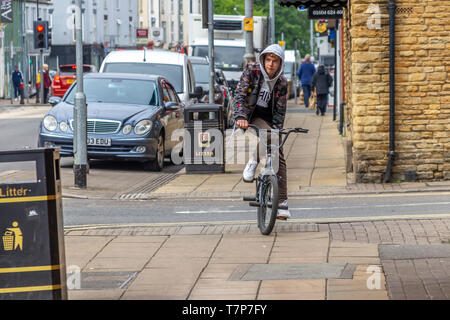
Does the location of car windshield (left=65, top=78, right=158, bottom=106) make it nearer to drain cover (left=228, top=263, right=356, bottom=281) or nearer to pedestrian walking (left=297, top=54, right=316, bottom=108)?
drain cover (left=228, top=263, right=356, bottom=281)

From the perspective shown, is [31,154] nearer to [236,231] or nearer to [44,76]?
[236,231]

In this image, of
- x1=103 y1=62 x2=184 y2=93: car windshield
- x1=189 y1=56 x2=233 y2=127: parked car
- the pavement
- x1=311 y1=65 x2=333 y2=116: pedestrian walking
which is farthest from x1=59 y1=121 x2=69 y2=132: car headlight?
x1=311 y1=65 x2=333 y2=116: pedestrian walking

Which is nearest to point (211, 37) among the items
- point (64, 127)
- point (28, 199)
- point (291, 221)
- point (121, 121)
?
point (121, 121)

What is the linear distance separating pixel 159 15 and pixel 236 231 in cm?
8326

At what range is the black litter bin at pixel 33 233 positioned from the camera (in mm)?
5949

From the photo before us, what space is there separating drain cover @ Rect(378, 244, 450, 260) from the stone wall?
603 cm

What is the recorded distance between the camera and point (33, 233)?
19.6 feet

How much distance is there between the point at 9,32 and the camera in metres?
Result: 68.8

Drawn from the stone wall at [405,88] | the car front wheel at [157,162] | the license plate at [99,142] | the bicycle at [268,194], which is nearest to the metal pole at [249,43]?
the car front wheel at [157,162]

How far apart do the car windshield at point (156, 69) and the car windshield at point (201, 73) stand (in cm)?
622

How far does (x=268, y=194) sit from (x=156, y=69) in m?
13.9

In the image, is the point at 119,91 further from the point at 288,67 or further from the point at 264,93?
the point at 288,67
